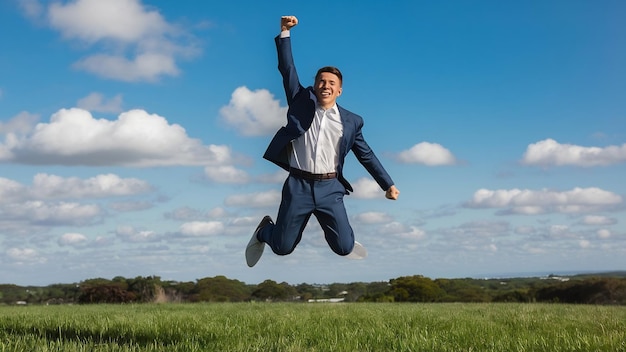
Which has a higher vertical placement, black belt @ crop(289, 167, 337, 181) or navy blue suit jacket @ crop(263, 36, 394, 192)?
navy blue suit jacket @ crop(263, 36, 394, 192)

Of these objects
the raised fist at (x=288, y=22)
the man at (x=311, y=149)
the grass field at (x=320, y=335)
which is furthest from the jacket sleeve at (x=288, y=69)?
the grass field at (x=320, y=335)

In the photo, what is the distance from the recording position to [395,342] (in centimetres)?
580

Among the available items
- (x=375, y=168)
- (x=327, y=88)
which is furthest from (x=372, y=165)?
(x=327, y=88)

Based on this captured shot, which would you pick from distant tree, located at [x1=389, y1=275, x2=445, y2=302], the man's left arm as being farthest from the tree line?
the man's left arm

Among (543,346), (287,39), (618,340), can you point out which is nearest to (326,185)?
(287,39)

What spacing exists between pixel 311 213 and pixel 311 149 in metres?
0.65

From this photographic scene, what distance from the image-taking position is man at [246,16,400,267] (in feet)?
20.6

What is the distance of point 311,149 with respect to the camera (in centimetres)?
630

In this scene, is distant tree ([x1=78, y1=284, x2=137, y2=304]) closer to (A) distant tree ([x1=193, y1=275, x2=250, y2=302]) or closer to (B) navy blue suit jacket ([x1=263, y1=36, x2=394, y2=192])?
(A) distant tree ([x1=193, y1=275, x2=250, y2=302])

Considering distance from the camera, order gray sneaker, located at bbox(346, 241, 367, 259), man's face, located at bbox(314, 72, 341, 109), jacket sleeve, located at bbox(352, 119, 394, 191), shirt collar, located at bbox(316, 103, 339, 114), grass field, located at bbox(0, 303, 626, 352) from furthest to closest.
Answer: gray sneaker, located at bbox(346, 241, 367, 259) → jacket sleeve, located at bbox(352, 119, 394, 191) → shirt collar, located at bbox(316, 103, 339, 114) → man's face, located at bbox(314, 72, 341, 109) → grass field, located at bbox(0, 303, 626, 352)

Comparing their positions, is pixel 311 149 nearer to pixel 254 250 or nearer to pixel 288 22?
pixel 288 22

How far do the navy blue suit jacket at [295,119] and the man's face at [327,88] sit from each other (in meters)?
0.08

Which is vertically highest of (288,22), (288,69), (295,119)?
(288,22)

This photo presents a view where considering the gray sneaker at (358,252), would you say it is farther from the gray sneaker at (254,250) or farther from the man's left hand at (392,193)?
the gray sneaker at (254,250)
